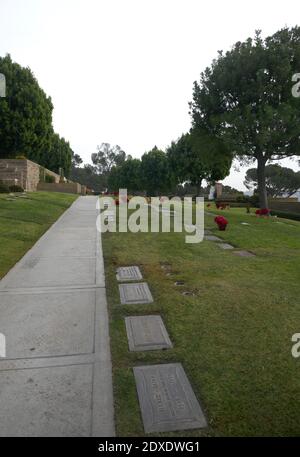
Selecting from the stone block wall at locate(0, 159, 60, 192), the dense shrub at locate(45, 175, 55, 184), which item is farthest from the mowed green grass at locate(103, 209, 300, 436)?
the dense shrub at locate(45, 175, 55, 184)

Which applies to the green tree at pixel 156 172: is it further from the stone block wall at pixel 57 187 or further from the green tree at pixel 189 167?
the stone block wall at pixel 57 187

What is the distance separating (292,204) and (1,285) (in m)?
36.7

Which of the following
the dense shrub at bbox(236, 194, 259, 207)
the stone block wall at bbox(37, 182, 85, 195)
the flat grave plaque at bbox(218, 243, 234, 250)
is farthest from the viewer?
the stone block wall at bbox(37, 182, 85, 195)

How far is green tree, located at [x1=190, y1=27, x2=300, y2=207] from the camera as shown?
1964 centimetres

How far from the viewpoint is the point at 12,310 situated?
17.6ft

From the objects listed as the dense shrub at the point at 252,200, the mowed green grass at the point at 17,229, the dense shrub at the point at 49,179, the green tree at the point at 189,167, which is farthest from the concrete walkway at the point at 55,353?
the green tree at the point at 189,167

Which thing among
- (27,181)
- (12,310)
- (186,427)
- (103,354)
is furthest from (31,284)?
(27,181)

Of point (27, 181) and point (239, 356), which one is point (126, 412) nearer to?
point (239, 356)

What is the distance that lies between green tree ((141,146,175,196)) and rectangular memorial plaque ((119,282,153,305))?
54.3 m

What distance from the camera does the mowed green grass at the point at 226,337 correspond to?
2.96m

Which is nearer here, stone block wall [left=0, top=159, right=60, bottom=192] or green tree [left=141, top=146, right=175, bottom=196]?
stone block wall [left=0, top=159, right=60, bottom=192]

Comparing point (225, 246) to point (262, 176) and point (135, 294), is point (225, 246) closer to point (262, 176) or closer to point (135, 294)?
point (135, 294)

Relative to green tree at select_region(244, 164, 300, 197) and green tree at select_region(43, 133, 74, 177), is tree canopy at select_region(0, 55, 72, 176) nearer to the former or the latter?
green tree at select_region(43, 133, 74, 177)

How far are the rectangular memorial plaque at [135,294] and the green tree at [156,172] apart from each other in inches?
2136
